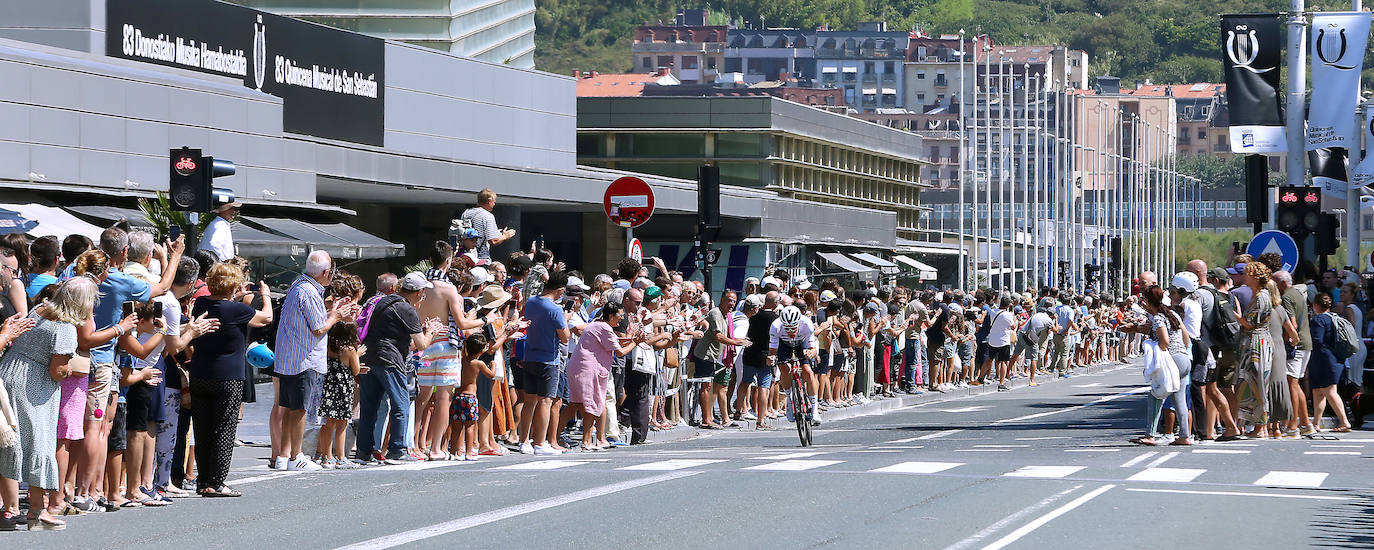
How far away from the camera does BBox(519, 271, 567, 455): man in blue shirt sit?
63.1ft

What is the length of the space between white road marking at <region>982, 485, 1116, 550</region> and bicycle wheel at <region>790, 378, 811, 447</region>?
648 cm

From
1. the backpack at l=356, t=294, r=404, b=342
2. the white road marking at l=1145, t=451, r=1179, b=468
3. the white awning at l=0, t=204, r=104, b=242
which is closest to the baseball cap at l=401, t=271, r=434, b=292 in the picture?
the backpack at l=356, t=294, r=404, b=342

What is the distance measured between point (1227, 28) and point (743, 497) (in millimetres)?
16080

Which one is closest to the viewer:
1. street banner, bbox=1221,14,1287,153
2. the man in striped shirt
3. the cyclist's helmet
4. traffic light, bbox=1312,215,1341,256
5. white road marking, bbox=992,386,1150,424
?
the man in striped shirt

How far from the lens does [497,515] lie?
518 inches

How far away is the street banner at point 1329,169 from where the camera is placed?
3053 cm

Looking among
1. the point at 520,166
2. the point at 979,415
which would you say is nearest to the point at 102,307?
the point at 979,415

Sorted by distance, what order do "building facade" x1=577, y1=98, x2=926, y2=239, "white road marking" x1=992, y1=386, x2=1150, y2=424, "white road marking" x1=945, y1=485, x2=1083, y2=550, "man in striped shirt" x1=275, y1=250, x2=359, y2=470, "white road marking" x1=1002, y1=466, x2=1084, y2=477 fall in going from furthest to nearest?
1. "building facade" x1=577, y1=98, x2=926, y2=239
2. "white road marking" x1=992, y1=386, x2=1150, y2=424
3. "white road marking" x1=1002, y1=466, x2=1084, y2=477
4. "man in striped shirt" x1=275, y1=250, x2=359, y2=470
5. "white road marking" x1=945, y1=485, x2=1083, y2=550

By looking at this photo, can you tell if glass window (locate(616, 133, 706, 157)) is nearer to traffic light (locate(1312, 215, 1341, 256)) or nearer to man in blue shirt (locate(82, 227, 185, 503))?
traffic light (locate(1312, 215, 1341, 256))

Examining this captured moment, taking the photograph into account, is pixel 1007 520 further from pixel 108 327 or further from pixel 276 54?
pixel 276 54

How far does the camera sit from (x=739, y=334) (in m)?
24.3

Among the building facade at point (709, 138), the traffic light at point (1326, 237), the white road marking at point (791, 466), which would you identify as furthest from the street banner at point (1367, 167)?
the building facade at point (709, 138)

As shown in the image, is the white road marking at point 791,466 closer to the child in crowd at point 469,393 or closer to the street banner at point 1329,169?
the child in crowd at point 469,393

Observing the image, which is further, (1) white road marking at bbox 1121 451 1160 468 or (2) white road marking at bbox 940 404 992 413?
(2) white road marking at bbox 940 404 992 413
